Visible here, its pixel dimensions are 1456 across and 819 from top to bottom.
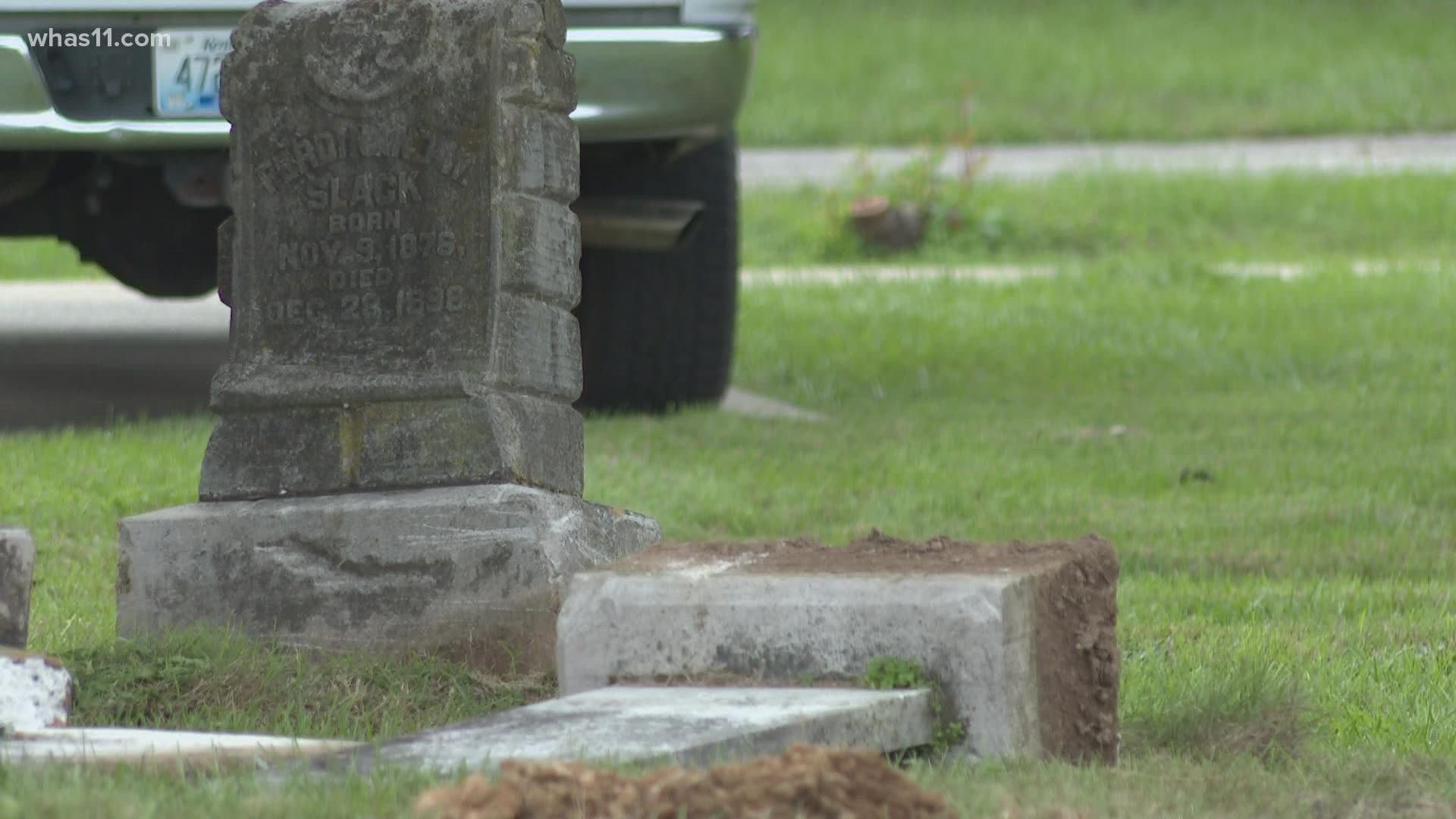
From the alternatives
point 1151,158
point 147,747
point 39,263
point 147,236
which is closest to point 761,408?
point 147,236

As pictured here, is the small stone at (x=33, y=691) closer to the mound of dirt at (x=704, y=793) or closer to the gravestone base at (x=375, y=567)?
the gravestone base at (x=375, y=567)

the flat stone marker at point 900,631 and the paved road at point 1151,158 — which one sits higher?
the flat stone marker at point 900,631

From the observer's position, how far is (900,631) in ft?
9.77

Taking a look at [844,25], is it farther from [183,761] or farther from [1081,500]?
[183,761]

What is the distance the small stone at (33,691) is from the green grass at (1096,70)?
41.3 ft

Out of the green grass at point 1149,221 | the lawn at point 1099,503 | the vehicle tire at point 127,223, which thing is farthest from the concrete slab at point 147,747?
the green grass at point 1149,221

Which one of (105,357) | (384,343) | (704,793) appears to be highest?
(384,343)

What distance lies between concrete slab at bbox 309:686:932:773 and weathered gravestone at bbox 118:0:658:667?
73cm

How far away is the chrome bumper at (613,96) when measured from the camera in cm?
484

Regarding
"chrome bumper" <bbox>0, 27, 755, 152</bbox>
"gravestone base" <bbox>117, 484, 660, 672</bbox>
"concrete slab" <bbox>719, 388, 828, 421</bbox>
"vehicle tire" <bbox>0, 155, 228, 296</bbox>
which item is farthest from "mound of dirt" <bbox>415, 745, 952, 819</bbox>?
"concrete slab" <bbox>719, 388, 828, 421</bbox>

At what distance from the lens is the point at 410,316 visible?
147 inches

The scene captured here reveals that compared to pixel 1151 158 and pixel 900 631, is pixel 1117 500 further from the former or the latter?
pixel 1151 158

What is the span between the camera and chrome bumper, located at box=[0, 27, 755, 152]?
15.9 ft

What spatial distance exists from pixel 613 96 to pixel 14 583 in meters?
2.37
